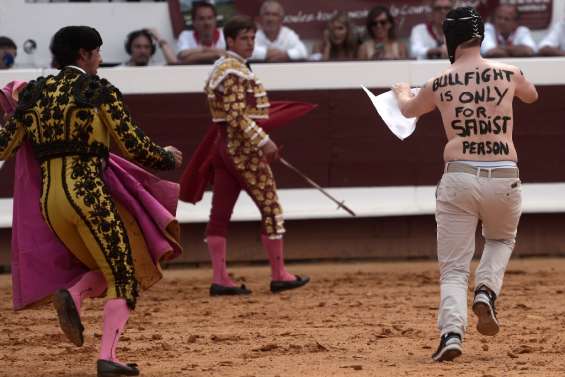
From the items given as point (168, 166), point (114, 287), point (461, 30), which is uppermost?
point (461, 30)

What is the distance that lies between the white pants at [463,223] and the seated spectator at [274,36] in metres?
4.86

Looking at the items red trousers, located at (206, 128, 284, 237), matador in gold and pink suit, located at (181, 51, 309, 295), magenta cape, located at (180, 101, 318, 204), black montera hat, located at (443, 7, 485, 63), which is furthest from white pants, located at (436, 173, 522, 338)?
magenta cape, located at (180, 101, 318, 204)

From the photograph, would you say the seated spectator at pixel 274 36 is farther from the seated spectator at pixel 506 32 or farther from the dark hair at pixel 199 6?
the seated spectator at pixel 506 32

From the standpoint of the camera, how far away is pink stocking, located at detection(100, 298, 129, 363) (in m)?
5.65

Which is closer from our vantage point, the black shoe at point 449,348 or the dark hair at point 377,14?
the black shoe at point 449,348

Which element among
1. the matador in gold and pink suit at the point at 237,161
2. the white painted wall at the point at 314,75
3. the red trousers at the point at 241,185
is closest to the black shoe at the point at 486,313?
the matador in gold and pink suit at the point at 237,161

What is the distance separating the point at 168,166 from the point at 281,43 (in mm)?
5188

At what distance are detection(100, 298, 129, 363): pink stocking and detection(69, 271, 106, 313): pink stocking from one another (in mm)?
122

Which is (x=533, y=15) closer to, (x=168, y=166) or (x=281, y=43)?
(x=281, y=43)

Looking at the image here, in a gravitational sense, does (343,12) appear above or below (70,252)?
above

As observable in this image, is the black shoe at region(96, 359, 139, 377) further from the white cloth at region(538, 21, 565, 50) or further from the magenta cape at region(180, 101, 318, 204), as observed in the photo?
the white cloth at region(538, 21, 565, 50)

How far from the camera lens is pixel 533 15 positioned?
1135 cm

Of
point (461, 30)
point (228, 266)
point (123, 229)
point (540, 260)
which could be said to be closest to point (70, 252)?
point (123, 229)

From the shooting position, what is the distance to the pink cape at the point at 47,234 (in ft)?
19.2
